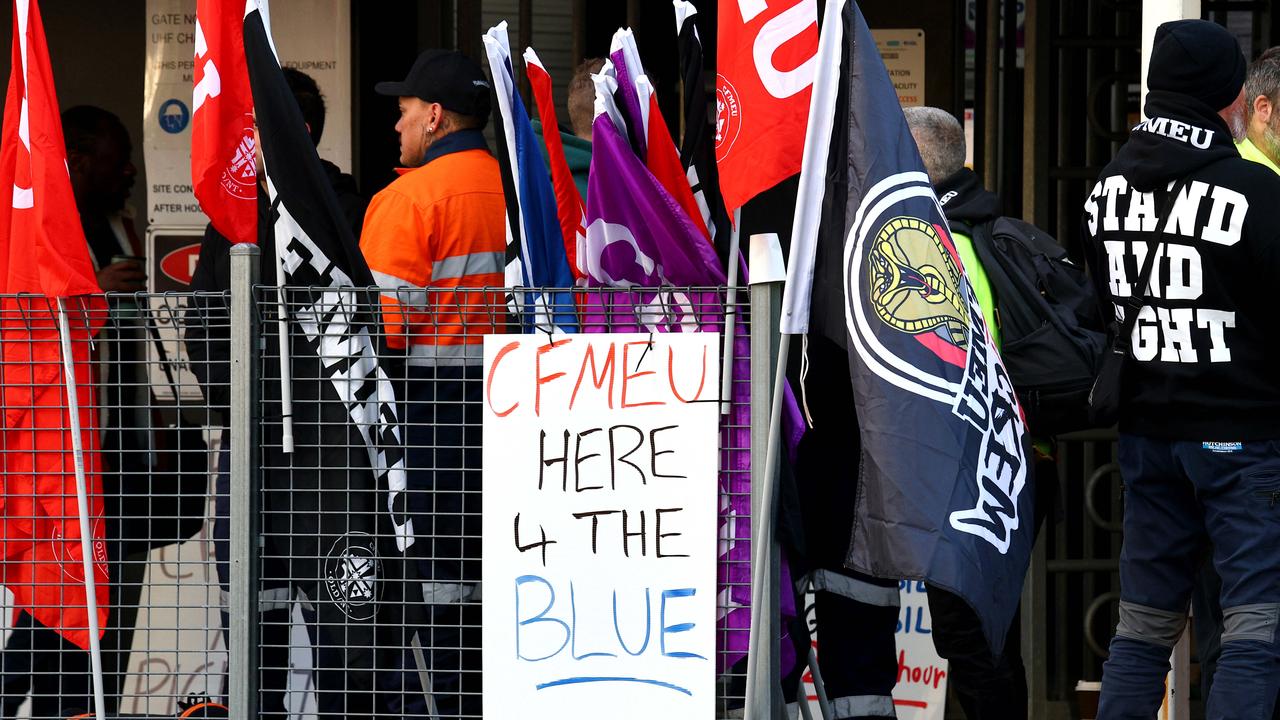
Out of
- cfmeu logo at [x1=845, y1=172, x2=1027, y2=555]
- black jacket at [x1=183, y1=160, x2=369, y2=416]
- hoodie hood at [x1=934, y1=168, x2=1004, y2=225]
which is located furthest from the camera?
hoodie hood at [x1=934, y1=168, x2=1004, y2=225]

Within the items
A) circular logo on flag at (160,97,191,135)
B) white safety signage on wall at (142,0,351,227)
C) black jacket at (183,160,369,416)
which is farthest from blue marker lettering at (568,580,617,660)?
circular logo on flag at (160,97,191,135)

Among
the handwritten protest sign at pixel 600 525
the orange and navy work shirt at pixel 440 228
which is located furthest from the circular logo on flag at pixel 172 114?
the handwritten protest sign at pixel 600 525

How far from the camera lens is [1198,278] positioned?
3.74 m

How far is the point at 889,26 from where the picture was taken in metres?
6.16

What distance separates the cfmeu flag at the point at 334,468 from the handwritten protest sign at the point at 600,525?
24 cm

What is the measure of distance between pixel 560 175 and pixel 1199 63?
5.11 feet

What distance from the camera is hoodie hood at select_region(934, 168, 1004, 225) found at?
14.2ft

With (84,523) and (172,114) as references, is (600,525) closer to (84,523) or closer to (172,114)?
(84,523)

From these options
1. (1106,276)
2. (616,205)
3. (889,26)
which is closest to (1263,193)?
(1106,276)

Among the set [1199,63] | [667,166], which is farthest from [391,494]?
[1199,63]

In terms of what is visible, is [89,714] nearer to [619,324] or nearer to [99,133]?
[619,324]

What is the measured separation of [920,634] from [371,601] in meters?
2.23

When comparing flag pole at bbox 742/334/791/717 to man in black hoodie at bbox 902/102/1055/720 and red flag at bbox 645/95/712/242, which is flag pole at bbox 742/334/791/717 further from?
man in black hoodie at bbox 902/102/1055/720

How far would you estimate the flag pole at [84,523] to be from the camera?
3.26m
